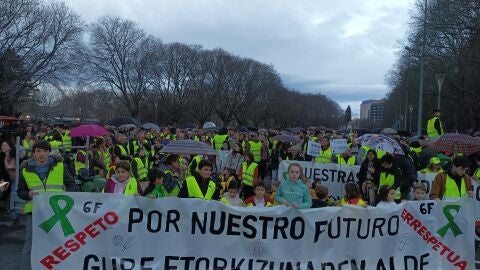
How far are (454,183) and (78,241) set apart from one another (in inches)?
207

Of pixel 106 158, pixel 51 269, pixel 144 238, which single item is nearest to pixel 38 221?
pixel 51 269

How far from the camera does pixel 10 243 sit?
7.65 m

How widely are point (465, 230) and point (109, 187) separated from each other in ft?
15.2

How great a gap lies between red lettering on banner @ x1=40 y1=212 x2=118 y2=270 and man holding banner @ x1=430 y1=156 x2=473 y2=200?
458 cm

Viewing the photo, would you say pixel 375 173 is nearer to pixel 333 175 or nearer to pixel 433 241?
pixel 333 175

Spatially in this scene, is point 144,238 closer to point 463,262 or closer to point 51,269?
point 51,269

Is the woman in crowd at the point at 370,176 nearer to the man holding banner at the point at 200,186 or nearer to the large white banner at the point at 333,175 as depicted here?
the large white banner at the point at 333,175

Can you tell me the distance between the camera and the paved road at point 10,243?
6627mm

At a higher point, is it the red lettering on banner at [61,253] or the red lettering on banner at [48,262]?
the red lettering on banner at [61,253]

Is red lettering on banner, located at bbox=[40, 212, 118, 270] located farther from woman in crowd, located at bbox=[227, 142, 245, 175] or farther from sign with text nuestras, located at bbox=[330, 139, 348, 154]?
sign with text nuestras, located at bbox=[330, 139, 348, 154]

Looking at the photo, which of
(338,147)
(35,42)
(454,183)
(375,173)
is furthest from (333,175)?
(35,42)

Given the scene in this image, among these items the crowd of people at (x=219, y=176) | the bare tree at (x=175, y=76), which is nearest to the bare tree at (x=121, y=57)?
the bare tree at (x=175, y=76)

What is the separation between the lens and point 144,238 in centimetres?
550

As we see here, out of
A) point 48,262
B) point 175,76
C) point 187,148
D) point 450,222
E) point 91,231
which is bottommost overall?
point 48,262
